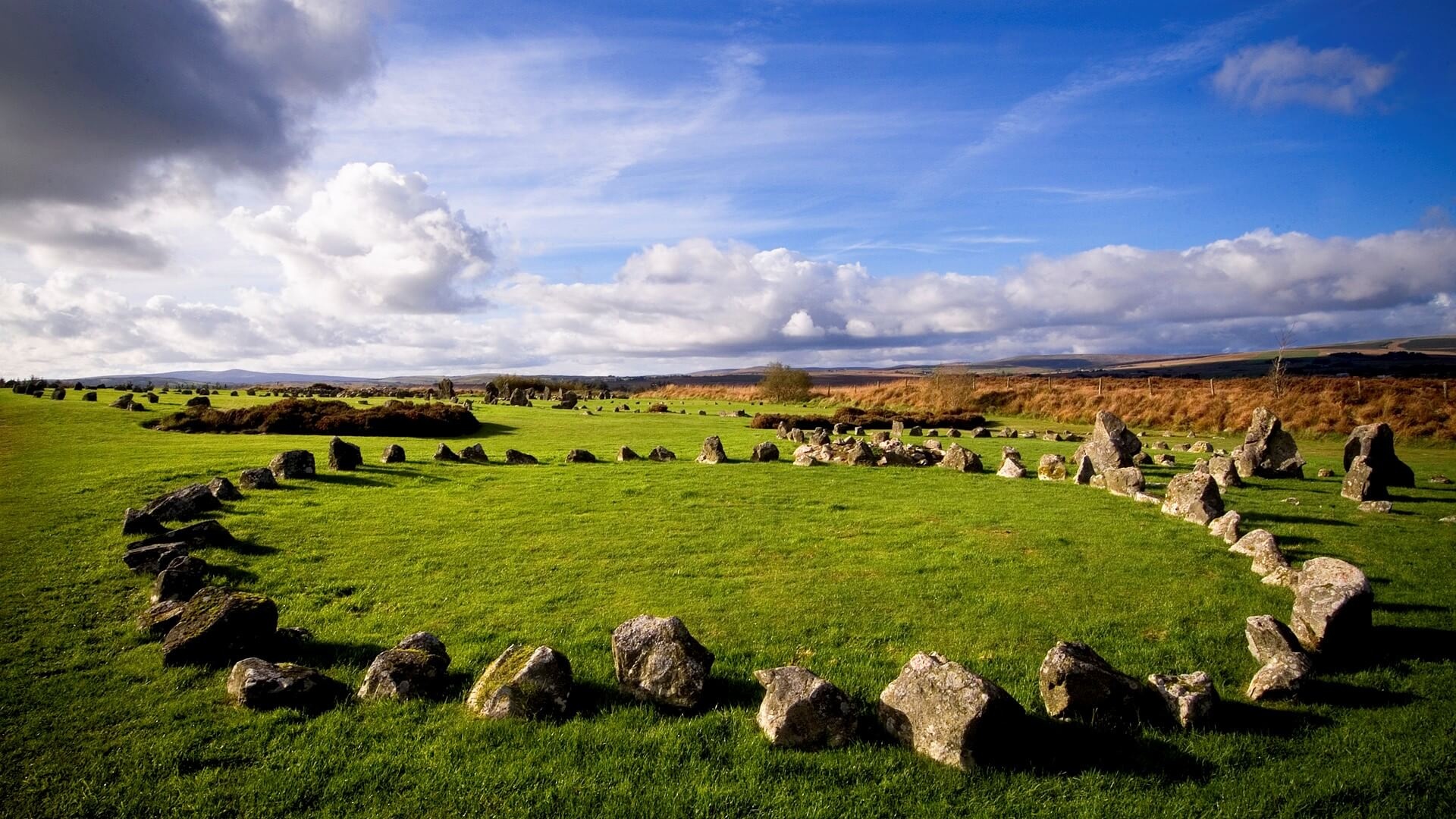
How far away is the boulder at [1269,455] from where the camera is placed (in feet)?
80.1

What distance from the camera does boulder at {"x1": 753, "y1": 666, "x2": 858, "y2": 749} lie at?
6.73 meters

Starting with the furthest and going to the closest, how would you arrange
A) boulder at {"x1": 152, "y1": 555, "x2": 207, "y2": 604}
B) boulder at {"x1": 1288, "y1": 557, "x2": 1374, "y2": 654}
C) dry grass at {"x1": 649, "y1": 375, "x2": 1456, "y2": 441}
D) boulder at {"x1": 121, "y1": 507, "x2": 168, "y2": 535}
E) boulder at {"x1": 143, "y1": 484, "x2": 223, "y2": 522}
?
dry grass at {"x1": 649, "y1": 375, "x2": 1456, "y2": 441} < boulder at {"x1": 143, "y1": 484, "x2": 223, "y2": 522} < boulder at {"x1": 121, "y1": 507, "x2": 168, "y2": 535} < boulder at {"x1": 152, "y1": 555, "x2": 207, "y2": 604} < boulder at {"x1": 1288, "y1": 557, "x2": 1374, "y2": 654}

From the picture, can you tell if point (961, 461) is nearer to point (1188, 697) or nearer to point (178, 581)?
point (1188, 697)

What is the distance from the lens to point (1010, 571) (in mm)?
12578

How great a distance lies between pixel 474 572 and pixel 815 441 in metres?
21.0

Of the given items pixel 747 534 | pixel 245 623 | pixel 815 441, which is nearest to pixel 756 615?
pixel 747 534

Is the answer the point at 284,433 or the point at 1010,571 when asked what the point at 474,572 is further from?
the point at 284,433

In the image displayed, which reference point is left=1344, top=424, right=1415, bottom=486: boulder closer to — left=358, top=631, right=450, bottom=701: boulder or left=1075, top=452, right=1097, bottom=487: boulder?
left=1075, top=452, right=1097, bottom=487: boulder

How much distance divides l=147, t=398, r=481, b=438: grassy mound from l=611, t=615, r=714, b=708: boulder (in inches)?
1209

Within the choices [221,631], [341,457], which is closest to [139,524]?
[221,631]

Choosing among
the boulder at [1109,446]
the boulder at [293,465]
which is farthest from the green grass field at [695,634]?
the boulder at [1109,446]

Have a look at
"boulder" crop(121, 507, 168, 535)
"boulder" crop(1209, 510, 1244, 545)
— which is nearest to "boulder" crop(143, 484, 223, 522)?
"boulder" crop(121, 507, 168, 535)

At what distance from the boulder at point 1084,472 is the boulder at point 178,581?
23.5 m

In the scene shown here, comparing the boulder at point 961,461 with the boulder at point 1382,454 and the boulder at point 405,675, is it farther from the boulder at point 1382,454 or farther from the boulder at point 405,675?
the boulder at point 405,675
